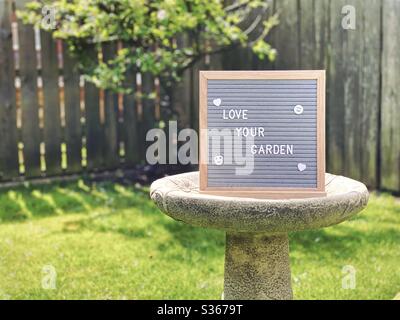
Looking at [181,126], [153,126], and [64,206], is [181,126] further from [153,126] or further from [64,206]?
[64,206]

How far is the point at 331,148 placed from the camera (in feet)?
21.7

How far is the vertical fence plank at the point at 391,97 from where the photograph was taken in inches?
237

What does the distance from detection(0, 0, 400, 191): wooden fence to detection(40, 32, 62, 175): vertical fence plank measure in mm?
10

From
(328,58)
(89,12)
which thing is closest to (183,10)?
(89,12)

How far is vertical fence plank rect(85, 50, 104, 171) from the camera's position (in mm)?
7348

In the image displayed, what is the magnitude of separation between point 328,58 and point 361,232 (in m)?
2.00

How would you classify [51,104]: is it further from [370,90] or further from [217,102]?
[217,102]

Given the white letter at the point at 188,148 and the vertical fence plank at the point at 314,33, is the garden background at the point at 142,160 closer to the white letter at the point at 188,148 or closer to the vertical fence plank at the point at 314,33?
the vertical fence plank at the point at 314,33

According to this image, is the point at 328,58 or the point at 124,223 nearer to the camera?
the point at 124,223

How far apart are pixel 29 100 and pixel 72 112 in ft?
1.56

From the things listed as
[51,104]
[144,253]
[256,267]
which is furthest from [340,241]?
[51,104]

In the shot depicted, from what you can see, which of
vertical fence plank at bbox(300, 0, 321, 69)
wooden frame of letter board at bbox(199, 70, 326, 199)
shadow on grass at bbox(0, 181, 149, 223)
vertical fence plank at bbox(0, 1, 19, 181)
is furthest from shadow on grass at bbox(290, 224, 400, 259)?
vertical fence plank at bbox(0, 1, 19, 181)

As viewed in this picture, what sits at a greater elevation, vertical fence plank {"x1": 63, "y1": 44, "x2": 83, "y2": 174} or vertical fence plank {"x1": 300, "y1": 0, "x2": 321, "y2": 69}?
vertical fence plank {"x1": 300, "y1": 0, "x2": 321, "y2": 69}

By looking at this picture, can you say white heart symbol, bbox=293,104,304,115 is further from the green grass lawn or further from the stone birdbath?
the green grass lawn
